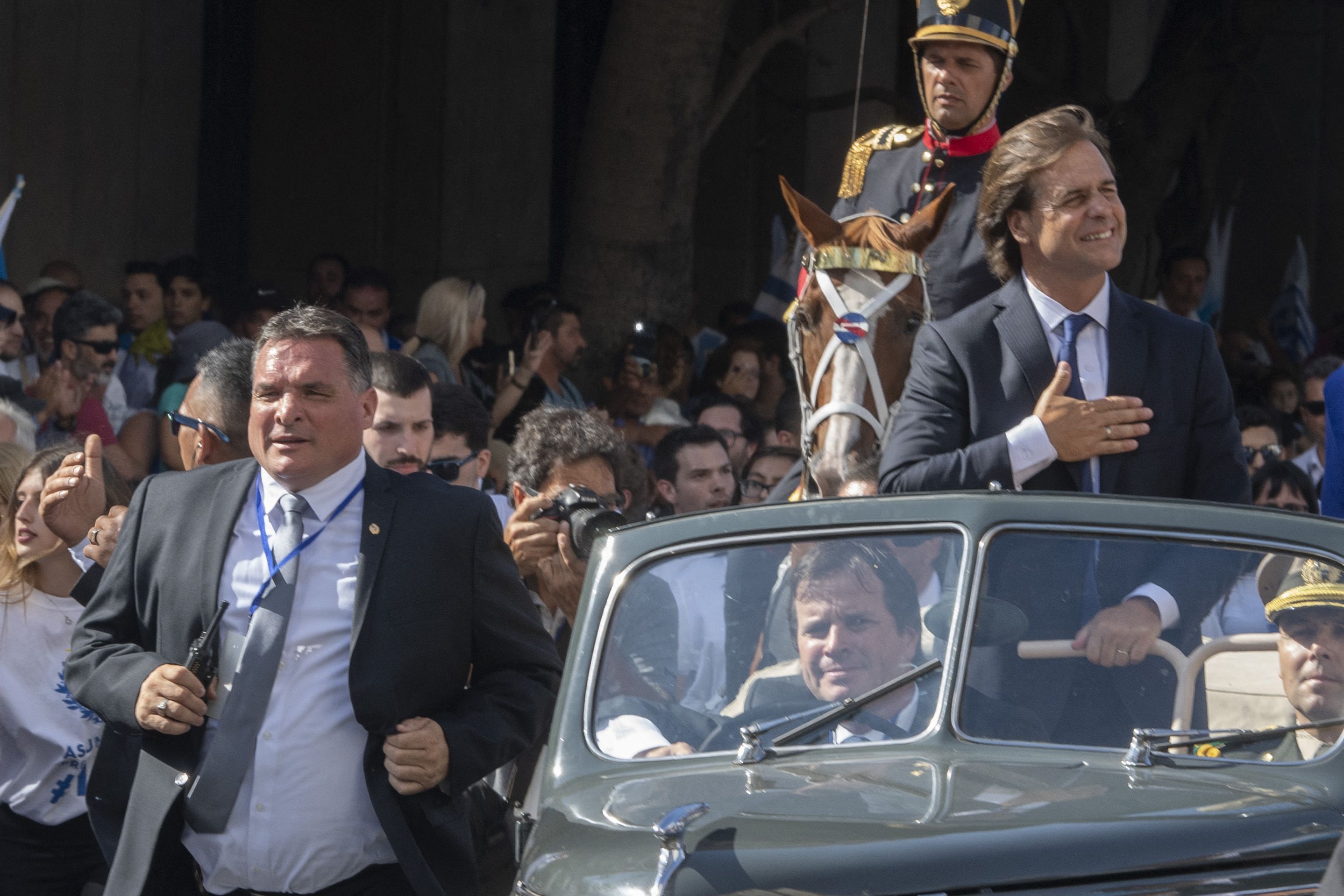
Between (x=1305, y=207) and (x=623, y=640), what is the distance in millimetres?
19112

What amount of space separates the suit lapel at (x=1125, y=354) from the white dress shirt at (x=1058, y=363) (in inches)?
0.5

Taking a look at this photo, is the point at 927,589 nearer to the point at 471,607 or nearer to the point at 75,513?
the point at 471,607

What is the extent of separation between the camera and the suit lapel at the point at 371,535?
363 centimetres

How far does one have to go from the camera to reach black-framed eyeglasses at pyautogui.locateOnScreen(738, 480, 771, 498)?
707cm

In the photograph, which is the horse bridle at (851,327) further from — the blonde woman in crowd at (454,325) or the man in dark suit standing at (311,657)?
the blonde woman in crowd at (454,325)

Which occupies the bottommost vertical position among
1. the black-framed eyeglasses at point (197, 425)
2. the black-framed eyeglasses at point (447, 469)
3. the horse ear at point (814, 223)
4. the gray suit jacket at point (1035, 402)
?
the black-framed eyeglasses at point (447, 469)

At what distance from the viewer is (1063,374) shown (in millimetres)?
3748

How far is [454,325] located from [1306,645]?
584cm

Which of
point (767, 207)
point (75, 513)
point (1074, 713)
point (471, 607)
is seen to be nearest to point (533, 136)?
point (767, 207)

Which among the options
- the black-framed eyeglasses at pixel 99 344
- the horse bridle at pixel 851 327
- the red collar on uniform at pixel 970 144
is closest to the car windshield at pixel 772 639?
the horse bridle at pixel 851 327

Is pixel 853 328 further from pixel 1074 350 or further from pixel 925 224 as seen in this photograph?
pixel 1074 350

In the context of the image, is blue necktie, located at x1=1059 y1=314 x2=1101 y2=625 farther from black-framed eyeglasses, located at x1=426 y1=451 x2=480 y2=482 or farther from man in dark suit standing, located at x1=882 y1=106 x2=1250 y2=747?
black-framed eyeglasses, located at x1=426 y1=451 x2=480 y2=482

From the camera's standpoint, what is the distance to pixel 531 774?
4594mm

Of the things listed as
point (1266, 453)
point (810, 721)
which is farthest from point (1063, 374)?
point (1266, 453)
